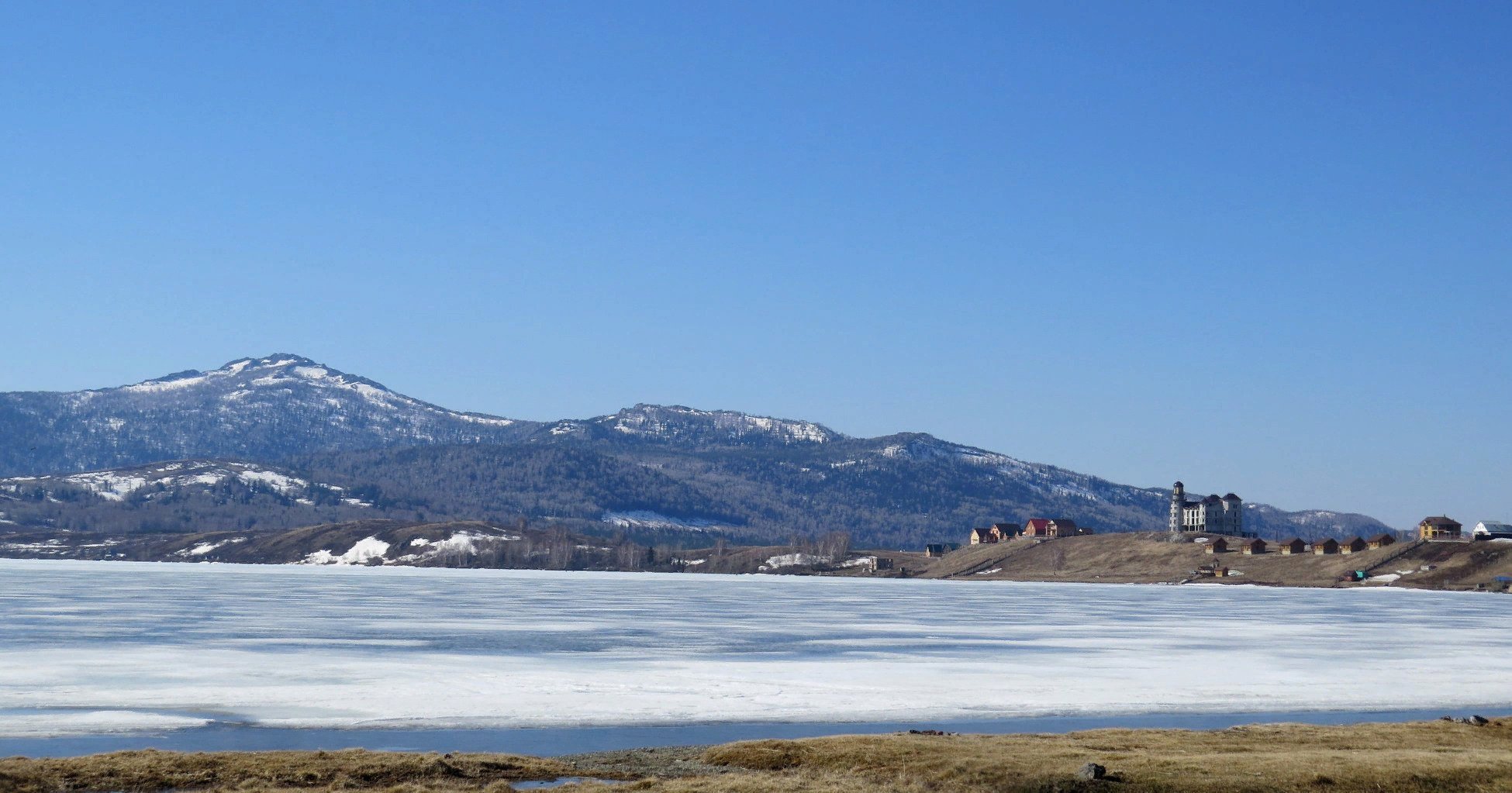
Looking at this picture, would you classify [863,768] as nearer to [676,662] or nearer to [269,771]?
[269,771]

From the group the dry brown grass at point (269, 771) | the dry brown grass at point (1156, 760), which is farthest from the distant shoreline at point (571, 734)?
the dry brown grass at point (1156, 760)

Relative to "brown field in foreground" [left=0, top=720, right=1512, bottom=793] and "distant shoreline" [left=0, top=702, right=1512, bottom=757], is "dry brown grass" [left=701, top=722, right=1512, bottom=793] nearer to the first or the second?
"brown field in foreground" [left=0, top=720, right=1512, bottom=793]

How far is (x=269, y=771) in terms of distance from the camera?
2978 cm

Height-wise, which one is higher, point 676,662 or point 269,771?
point 676,662

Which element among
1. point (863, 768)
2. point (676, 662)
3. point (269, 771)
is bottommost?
point (863, 768)

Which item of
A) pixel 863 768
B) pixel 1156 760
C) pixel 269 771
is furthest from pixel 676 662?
pixel 269 771

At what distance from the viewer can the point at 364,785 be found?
96.4 feet

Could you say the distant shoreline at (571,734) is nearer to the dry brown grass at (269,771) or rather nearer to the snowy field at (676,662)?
the snowy field at (676,662)

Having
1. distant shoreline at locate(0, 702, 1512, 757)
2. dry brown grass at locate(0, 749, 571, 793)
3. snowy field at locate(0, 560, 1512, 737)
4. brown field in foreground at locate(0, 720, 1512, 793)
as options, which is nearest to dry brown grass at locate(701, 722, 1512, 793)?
brown field in foreground at locate(0, 720, 1512, 793)

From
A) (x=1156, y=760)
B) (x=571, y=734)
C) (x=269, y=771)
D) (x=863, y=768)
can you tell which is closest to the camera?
(x=269, y=771)

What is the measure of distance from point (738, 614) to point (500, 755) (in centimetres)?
6142

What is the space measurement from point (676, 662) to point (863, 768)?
23397mm

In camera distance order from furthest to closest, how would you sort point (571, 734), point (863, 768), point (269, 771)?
point (571, 734), point (863, 768), point (269, 771)

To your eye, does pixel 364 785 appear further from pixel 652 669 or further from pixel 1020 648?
pixel 1020 648
